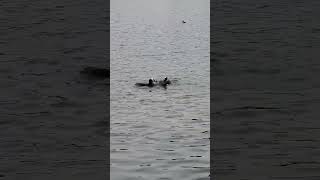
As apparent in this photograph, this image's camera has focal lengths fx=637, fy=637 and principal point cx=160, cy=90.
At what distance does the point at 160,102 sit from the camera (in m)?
24.4

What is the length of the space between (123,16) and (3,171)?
1528 inches

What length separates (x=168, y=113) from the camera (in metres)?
→ 22.8

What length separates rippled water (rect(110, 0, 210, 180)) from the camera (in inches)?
681

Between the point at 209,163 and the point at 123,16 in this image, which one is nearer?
the point at 209,163
